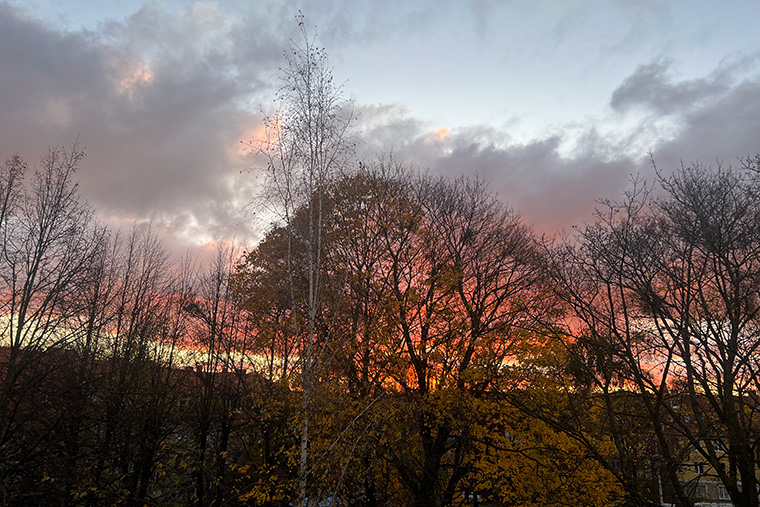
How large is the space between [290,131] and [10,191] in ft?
29.6

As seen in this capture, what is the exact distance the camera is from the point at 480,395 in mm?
14188

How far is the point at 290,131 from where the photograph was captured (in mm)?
8992

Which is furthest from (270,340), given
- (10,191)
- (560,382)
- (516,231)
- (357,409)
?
(516,231)

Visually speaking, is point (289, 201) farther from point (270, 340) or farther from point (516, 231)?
point (516, 231)

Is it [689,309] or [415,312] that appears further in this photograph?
[415,312]

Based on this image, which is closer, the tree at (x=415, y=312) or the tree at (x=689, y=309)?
the tree at (x=689, y=309)

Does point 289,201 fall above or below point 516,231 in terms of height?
below

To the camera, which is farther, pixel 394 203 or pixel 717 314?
pixel 394 203

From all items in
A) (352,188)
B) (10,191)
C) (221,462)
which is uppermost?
(352,188)

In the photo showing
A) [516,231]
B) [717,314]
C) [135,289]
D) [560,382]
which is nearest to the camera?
[717,314]

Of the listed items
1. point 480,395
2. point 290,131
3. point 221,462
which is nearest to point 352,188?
point 290,131

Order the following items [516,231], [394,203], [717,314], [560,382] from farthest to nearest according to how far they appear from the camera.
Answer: [516,231] < [394,203] < [560,382] < [717,314]

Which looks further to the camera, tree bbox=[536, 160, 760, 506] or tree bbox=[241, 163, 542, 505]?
tree bbox=[241, 163, 542, 505]

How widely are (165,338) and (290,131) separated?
60.2 ft
